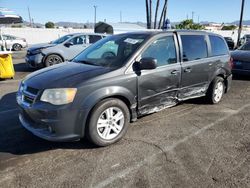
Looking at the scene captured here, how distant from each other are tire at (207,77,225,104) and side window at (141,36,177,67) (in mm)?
1564

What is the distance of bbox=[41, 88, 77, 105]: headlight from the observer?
3625 mm

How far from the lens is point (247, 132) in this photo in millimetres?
4672

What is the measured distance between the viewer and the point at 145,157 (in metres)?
3.72

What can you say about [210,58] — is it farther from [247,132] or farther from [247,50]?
[247,50]

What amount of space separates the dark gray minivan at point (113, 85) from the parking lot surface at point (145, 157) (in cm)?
32

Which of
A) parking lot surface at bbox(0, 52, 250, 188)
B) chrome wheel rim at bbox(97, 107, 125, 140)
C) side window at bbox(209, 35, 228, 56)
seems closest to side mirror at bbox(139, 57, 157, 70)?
chrome wheel rim at bbox(97, 107, 125, 140)

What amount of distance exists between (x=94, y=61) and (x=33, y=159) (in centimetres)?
190

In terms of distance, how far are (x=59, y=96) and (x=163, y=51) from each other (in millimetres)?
2109

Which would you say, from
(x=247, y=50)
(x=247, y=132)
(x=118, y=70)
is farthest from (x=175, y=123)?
(x=247, y=50)

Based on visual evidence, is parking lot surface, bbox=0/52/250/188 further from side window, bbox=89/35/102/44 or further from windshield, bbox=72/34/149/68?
side window, bbox=89/35/102/44

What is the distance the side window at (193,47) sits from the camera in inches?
206

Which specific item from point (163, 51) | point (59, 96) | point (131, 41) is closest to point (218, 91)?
point (163, 51)

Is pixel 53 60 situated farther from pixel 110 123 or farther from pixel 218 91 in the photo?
pixel 110 123

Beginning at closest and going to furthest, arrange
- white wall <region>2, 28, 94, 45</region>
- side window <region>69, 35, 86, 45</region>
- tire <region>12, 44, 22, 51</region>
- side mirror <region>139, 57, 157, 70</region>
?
side mirror <region>139, 57, 157, 70</region> < side window <region>69, 35, 86, 45</region> < tire <region>12, 44, 22, 51</region> < white wall <region>2, 28, 94, 45</region>
